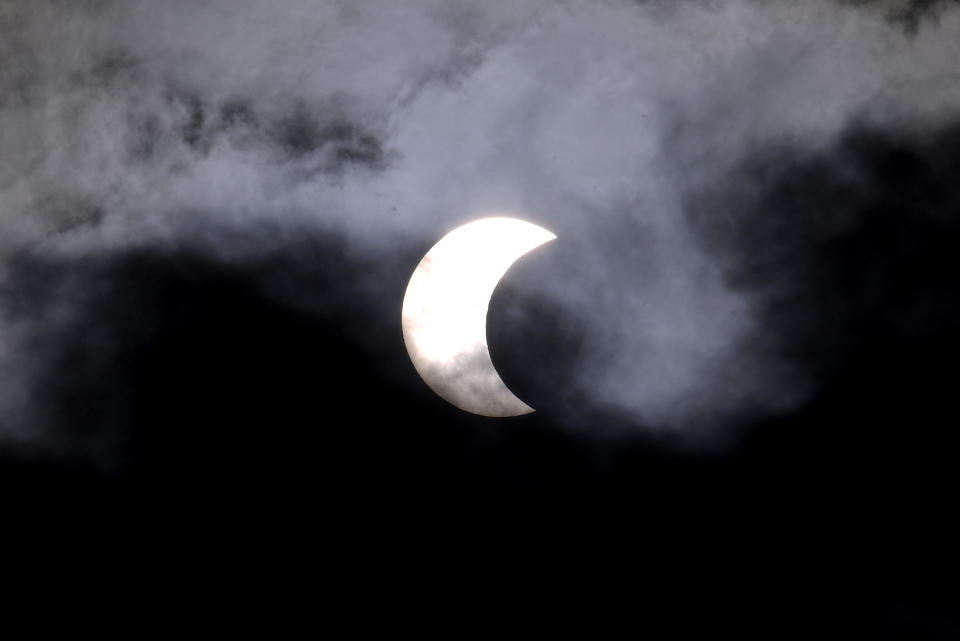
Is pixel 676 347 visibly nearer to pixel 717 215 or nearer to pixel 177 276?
pixel 717 215

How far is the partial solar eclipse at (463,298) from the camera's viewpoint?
26.9 feet

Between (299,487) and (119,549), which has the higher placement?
(299,487)

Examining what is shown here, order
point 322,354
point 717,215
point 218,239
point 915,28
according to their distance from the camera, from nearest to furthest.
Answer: point 915,28
point 717,215
point 218,239
point 322,354

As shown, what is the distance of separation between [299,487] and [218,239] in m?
4.17

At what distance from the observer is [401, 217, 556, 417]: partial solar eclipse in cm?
821

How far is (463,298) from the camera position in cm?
834

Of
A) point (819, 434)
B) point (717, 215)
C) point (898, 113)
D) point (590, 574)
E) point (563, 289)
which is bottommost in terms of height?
point (590, 574)

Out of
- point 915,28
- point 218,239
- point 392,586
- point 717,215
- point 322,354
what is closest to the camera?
point 915,28

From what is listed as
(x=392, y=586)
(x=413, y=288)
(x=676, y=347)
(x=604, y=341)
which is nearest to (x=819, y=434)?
(x=676, y=347)

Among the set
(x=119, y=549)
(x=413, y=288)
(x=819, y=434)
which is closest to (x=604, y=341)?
(x=413, y=288)

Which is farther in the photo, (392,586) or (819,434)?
(392,586)

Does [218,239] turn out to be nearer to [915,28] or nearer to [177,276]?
[177,276]

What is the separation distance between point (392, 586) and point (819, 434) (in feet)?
23.7

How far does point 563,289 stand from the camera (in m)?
8.35
